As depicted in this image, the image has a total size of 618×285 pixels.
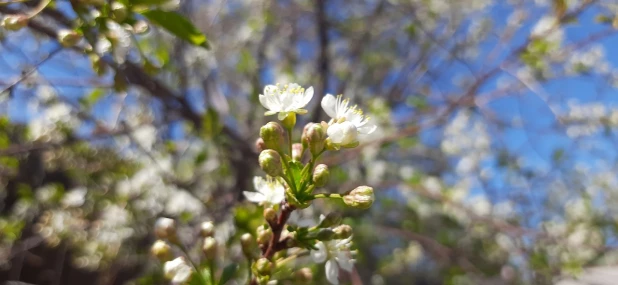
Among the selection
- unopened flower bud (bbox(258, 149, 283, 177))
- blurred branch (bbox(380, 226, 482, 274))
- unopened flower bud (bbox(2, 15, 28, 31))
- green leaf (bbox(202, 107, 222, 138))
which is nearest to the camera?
unopened flower bud (bbox(258, 149, 283, 177))

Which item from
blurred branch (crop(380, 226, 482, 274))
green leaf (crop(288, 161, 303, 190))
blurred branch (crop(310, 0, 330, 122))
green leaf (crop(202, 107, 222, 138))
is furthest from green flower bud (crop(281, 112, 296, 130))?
blurred branch (crop(310, 0, 330, 122))

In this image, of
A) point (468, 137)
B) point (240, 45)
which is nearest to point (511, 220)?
point (468, 137)

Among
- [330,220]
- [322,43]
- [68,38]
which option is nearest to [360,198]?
[330,220]

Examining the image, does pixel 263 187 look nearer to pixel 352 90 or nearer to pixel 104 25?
pixel 104 25

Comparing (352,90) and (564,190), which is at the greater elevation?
(352,90)

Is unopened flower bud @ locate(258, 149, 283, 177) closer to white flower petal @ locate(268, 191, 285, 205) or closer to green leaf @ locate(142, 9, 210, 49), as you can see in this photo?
white flower petal @ locate(268, 191, 285, 205)
